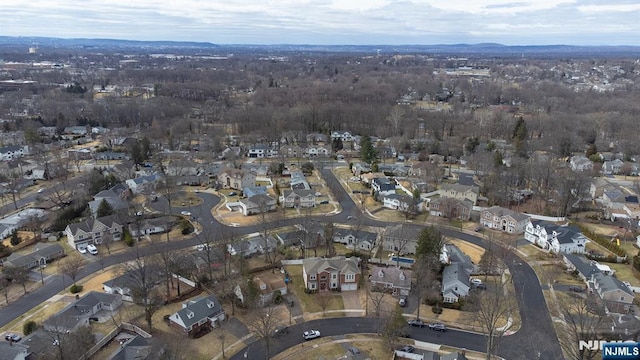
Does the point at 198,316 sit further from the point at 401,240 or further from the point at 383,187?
the point at 383,187

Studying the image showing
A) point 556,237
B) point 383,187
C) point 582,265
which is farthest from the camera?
point 383,187

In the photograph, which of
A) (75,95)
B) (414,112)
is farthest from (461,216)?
(75,95)

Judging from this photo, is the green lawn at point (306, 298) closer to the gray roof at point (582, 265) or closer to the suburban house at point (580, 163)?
the gray roof at point (582, 265)

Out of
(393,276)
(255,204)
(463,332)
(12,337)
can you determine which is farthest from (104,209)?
(463,332)

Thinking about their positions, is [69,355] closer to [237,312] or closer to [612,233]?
[237,312]

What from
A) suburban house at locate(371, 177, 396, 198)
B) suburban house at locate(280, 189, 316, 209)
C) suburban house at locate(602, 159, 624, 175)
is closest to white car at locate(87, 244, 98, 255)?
suburban house at locate(280, 189, 316, 209)

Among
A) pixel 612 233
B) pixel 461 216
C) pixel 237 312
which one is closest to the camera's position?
pixel 237 312
